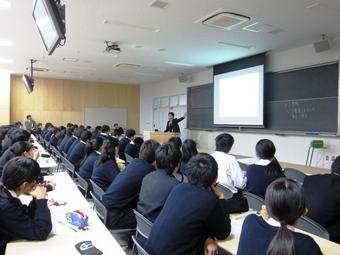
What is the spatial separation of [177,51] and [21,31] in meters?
3.55

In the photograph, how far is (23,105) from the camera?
12.4 m

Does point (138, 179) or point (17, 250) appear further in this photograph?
point (138, 179)

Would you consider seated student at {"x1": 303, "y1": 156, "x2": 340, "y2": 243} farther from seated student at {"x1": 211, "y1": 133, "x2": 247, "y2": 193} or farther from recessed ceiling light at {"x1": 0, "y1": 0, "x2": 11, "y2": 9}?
recessed ceiling light at {"x1": 0, "y1": 0, "x2": 11, "y2": 9}

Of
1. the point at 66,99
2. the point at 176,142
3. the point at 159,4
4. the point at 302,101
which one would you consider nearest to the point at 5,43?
the point at 159,4

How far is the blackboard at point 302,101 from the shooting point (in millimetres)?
6113

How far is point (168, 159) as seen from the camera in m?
2.45

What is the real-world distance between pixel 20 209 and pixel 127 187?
1149 mm

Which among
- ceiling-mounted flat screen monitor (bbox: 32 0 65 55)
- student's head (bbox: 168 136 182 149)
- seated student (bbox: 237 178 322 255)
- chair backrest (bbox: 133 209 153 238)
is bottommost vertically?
chair backrest (bbox: 133 209 153 238)

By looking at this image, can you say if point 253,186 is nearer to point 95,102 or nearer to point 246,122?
point 246,122

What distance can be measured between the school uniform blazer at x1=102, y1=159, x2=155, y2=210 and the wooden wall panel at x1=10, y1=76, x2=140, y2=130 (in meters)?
11.0

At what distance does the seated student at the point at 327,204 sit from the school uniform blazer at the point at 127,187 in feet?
4.59

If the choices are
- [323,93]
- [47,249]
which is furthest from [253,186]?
[323,93]

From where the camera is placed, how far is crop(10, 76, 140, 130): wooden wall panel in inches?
486

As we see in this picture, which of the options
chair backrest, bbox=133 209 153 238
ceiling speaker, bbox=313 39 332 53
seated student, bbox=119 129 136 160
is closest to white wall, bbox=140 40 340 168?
ceiling speaker, bbox=313 39 332 53
